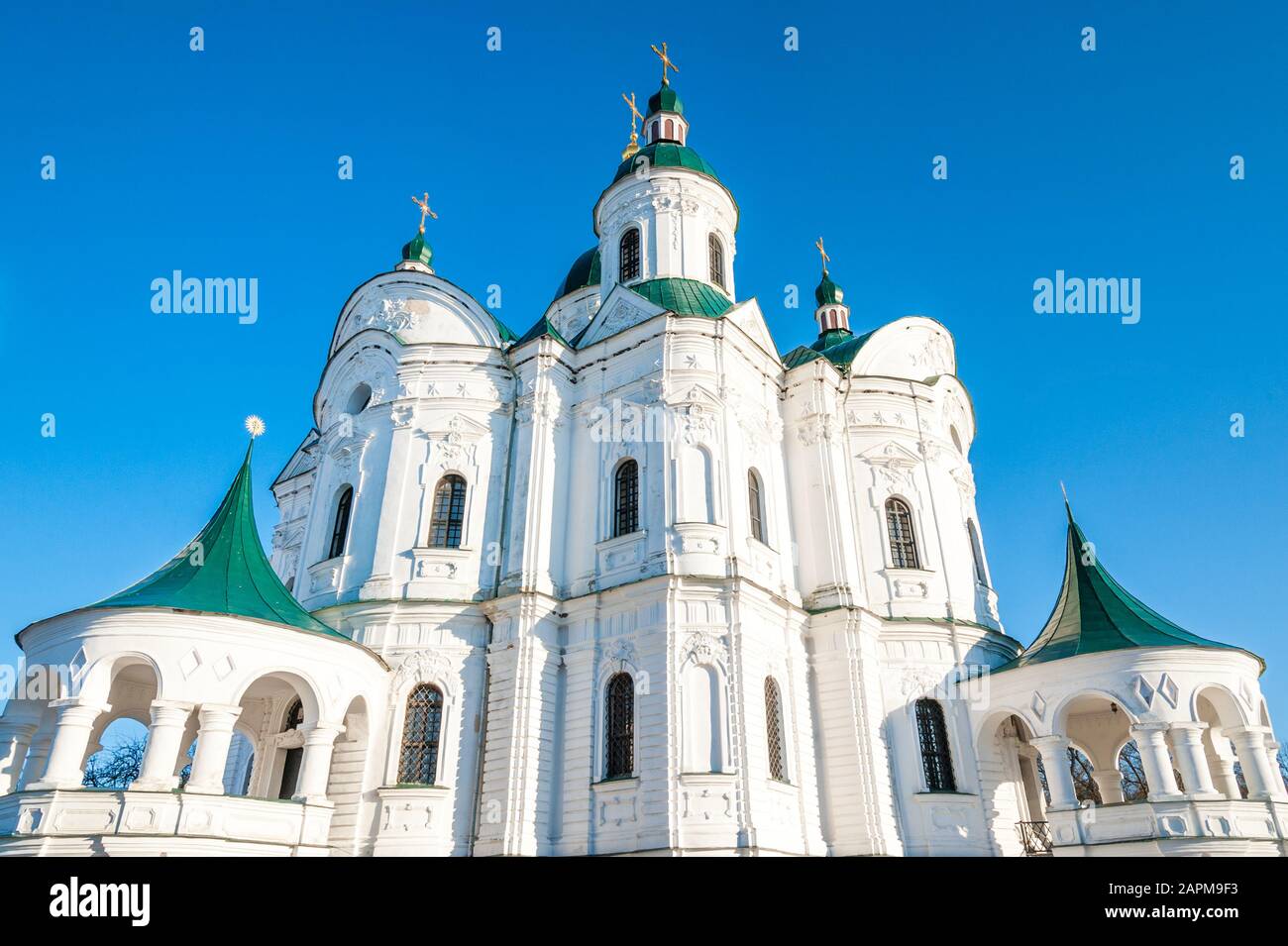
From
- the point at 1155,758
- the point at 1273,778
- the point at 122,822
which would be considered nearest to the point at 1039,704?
the point at 1155,758

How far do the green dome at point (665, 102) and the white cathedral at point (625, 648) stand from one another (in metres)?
7.07

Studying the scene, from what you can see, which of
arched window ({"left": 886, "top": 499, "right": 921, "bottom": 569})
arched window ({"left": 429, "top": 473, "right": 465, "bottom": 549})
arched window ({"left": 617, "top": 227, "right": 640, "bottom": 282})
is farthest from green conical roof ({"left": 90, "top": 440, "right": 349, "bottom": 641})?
arched window ({"left": 886, "top": 499, "right": 921, "bottom": 569})

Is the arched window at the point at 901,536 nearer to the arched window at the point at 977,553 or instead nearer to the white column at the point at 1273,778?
the arched window at the point at 977,553

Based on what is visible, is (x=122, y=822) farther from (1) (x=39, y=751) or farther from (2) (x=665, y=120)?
(2) (x=665, y=120)

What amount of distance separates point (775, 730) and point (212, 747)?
9776mm

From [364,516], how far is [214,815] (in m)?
7.65

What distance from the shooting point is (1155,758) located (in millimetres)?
15922

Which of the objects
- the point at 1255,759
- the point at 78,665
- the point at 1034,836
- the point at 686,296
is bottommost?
the point at 1034,836

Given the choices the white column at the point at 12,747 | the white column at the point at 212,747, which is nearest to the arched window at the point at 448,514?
the white column at the point at 212,747

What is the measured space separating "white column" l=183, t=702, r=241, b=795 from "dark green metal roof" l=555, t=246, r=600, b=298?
18437mm
